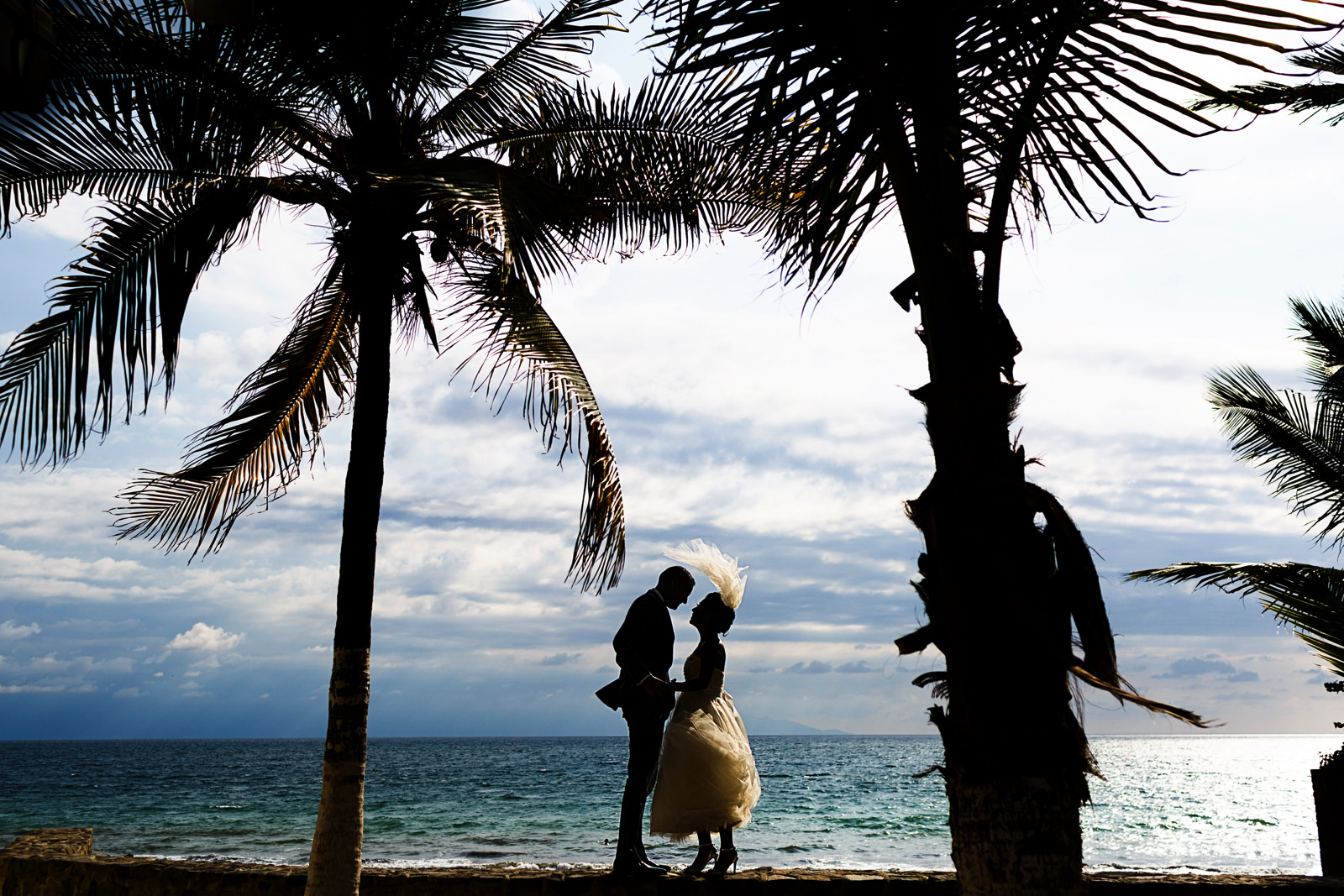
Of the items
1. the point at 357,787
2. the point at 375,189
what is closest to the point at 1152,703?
the point at 357,787

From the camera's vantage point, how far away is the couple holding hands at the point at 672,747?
552cm

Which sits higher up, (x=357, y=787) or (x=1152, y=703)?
(x=1152, y=703)

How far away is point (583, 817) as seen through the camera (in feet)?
71.8

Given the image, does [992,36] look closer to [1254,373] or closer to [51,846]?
[51,846]

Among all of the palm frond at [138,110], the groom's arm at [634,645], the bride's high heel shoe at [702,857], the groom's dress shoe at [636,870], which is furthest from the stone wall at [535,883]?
the palm frond at [138,110]

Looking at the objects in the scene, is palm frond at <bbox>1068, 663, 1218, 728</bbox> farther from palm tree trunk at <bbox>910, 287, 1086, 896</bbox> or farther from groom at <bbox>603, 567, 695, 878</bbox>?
groom at <bbox>603, 567, 695, 878</bbox>

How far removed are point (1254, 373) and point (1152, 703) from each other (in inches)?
373

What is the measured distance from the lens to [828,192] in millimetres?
2666

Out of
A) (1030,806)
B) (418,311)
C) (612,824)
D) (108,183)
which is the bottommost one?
(612,824)

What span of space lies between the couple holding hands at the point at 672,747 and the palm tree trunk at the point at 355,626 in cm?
159

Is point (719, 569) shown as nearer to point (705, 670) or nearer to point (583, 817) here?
point (705, 670)

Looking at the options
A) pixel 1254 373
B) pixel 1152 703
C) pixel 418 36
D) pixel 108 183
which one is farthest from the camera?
pixel 1254 373

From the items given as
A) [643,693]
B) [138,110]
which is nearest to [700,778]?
[643,693]

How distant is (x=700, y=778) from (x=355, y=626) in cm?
232
